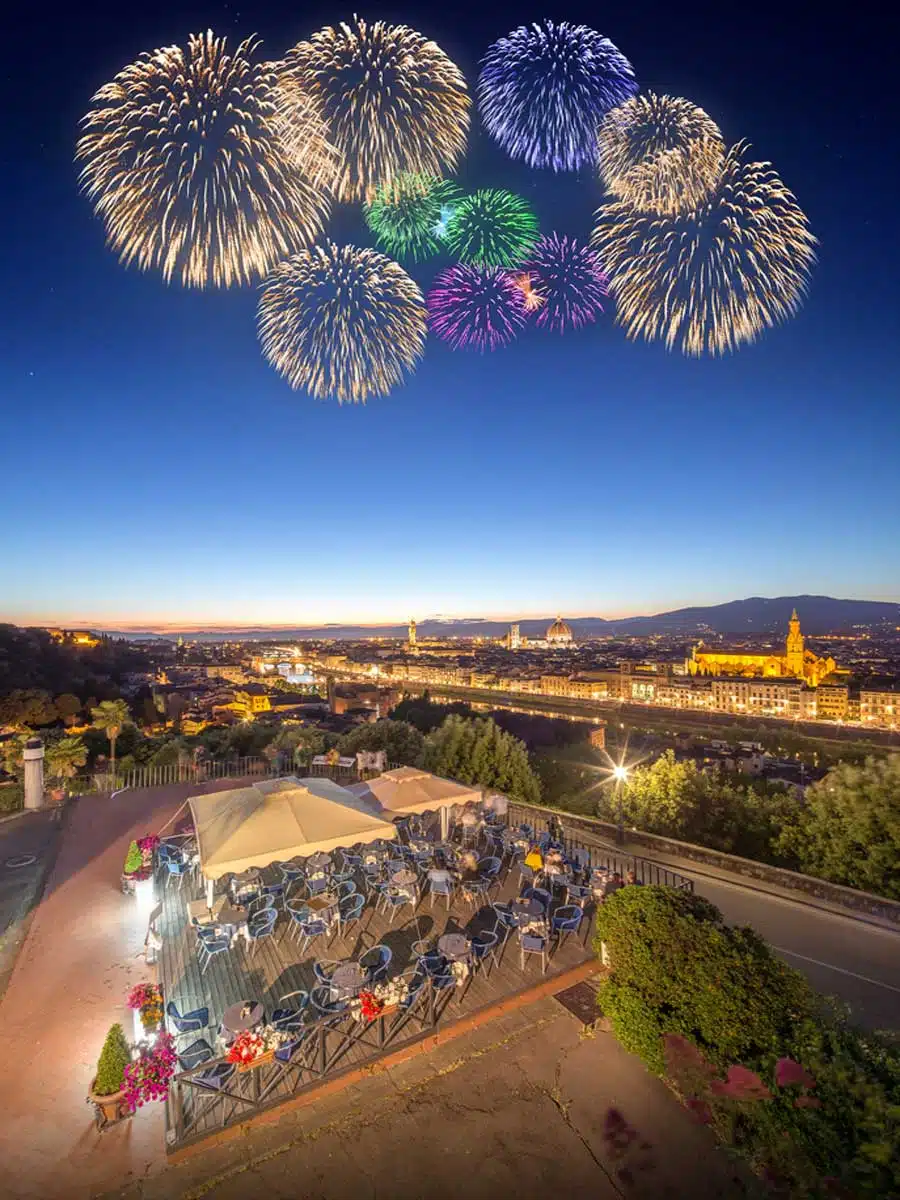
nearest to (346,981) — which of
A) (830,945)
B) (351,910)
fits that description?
(351,910)

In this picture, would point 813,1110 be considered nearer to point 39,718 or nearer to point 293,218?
point 293,218

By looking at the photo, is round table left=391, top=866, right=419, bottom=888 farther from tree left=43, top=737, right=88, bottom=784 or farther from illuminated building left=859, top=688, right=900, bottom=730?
illuminated building left=859, top=688, right=900, bottom=730

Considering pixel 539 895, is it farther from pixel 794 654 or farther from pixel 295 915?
pixel 794 654

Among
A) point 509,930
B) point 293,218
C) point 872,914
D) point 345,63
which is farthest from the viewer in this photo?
point 293,218

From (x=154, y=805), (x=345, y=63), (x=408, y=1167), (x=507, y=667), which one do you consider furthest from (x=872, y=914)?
(x=507, y=667)

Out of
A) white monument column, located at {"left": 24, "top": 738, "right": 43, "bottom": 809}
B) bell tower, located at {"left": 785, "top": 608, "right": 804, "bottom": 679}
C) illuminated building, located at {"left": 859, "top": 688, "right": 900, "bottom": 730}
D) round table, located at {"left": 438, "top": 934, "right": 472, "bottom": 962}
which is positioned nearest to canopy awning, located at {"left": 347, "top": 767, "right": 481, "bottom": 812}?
round table, located at {"left": 438, "top": 934, "right": 472, "bottom": 962}

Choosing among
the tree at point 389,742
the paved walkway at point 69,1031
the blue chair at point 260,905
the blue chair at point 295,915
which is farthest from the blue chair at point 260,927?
the tree at point 389,742
